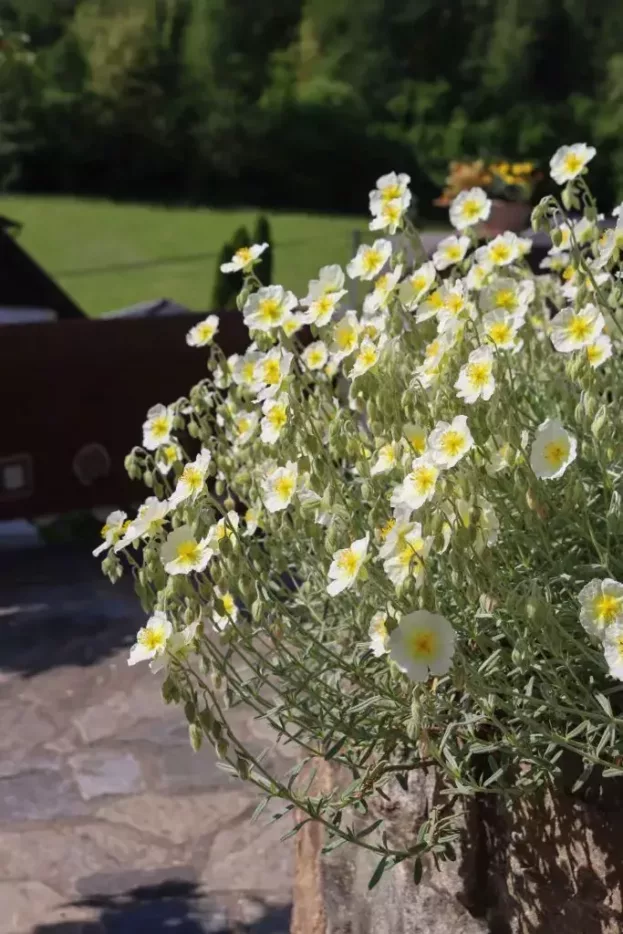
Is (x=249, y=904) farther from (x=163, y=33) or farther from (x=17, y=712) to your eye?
(x=163, y=33)

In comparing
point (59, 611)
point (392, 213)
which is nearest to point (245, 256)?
point (392, 213)

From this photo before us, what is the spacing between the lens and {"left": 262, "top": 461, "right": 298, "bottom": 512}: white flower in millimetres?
1661

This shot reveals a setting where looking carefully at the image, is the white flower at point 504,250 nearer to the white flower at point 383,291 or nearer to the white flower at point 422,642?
the white flower at point 383,291

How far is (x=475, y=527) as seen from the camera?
1.36 metres

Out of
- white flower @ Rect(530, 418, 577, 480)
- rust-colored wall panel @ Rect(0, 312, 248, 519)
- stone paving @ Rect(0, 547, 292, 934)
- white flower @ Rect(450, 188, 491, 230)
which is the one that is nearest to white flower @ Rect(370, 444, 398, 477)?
white flower @ Rect(530, 418, 577, 480)

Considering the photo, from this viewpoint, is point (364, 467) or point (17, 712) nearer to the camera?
point (364, 467)

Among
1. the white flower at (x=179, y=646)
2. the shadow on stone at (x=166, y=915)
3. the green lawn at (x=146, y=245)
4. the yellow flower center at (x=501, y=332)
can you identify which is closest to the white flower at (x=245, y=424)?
the yellow flower center at (x=501, y=332)

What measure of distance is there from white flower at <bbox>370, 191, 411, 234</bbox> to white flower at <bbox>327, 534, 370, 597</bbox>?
80 centimetres

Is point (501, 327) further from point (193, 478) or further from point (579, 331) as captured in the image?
point (193, 478)

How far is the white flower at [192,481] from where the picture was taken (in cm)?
154

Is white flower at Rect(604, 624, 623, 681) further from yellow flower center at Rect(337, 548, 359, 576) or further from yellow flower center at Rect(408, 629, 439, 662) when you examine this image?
yellow flower center at Rect(337, 548, 359, 576)

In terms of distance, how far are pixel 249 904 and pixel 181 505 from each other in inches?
61.9

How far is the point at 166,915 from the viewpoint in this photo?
8.83 ft

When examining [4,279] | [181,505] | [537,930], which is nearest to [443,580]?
[181,505]
